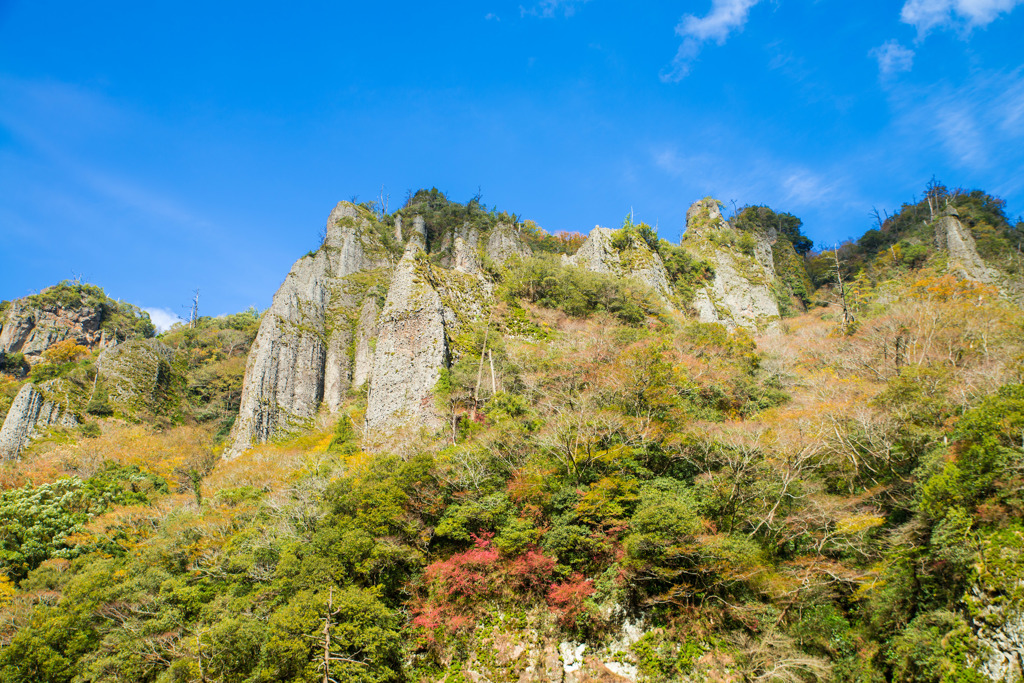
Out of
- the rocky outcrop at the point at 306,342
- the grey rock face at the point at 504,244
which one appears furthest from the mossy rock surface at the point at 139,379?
the grey rock face at the point at 504,244

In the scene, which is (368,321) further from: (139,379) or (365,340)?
(139,379)

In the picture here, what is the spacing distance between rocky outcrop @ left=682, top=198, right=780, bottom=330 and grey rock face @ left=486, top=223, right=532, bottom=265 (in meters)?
14.1

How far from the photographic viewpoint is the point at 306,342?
35.1 meters

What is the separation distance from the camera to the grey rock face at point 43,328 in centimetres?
4769

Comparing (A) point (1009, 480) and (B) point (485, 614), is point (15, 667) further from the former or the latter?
(A) point (1009, 480)

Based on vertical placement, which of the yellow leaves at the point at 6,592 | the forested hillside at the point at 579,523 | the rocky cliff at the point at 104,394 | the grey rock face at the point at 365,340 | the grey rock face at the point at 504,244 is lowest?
the yellow leaves at the point at 6,592

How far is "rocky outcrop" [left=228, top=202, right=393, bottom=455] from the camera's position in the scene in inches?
1248

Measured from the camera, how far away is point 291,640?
13133 mm

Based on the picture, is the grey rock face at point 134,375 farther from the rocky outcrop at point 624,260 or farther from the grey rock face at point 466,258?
the rocky outcrop at point 624,260

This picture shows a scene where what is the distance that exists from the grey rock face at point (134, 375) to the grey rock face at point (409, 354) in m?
18.9

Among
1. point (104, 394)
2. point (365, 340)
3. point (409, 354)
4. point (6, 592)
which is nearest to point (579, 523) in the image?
point (409, 354)

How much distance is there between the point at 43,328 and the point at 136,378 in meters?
24.4

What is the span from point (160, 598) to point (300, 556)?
5.16m

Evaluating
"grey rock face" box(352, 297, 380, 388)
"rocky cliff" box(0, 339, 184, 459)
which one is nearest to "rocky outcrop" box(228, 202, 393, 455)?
"grey rock face" box(352, 297, 380, 388)
